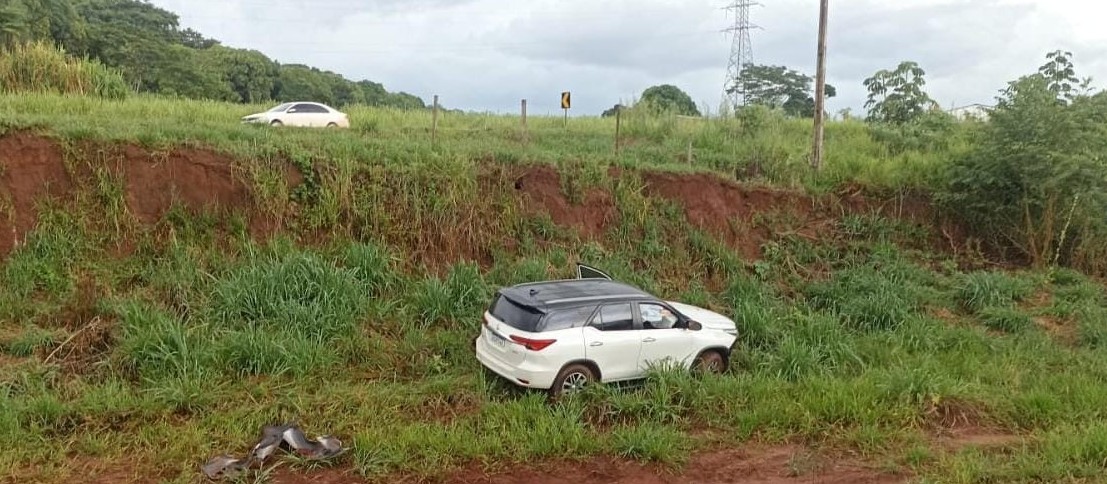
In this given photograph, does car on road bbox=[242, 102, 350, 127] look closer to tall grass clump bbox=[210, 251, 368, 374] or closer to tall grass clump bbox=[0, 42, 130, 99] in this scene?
tall grass clump bbox=[0, 42, 130, 99]

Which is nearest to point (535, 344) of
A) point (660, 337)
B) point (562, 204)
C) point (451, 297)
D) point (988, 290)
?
point (660, 337)

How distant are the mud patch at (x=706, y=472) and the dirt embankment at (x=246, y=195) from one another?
5145 millimetres

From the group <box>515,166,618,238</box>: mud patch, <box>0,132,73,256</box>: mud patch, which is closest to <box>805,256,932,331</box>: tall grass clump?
<box>515,166,618,238</box>: mud patch

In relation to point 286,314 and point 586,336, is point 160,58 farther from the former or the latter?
point 586,336

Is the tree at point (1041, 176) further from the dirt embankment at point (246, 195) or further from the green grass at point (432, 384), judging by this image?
the green grass at point (432, 384)

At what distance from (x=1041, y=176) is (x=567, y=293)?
9.69 meters

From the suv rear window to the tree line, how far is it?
15.2 metres

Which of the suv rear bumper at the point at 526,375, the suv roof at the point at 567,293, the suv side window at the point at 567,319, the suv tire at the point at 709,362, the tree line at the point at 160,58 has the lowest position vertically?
the suv tire at the point at 709,362

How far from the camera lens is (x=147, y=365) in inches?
307

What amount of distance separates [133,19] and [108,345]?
51.0m

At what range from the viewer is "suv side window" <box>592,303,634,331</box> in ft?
26.0

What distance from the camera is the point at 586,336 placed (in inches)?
305

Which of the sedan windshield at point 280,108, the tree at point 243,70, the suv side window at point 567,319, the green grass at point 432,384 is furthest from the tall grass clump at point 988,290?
the tree at point 243,70

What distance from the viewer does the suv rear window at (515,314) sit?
24.9 ft
